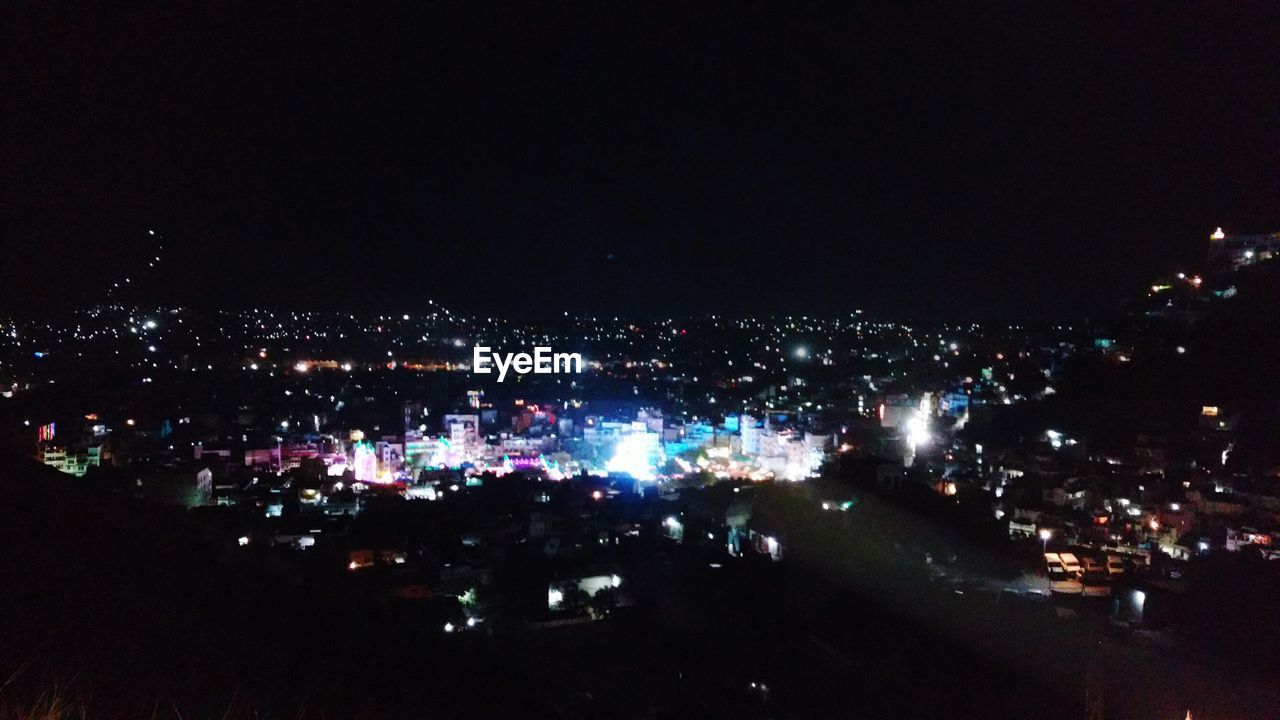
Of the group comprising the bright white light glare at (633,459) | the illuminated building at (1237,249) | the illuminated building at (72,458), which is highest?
the illuminated building at (1237,249)

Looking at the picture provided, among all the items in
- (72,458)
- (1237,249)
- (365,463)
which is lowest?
(365,463)

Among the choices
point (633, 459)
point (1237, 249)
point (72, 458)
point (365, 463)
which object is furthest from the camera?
point (1237, 249)

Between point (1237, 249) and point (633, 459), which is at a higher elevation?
point (1237, 249)

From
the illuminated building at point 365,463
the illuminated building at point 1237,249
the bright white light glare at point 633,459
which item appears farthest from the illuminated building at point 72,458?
the illuminated building at point 1237,249

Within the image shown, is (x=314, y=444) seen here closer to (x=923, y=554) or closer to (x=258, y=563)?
(x=258, y=563)

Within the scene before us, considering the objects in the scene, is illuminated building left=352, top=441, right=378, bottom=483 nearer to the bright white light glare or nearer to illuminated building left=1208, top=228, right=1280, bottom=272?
the bright white light glare

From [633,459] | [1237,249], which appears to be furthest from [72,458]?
[1237,249]

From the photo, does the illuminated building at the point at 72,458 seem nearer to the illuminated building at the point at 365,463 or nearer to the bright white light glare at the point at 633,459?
the illuminated building at the point at 365,463

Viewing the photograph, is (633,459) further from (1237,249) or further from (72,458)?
(1237,249)

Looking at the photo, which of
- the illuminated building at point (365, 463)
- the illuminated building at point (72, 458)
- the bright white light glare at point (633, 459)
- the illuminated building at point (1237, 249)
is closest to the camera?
the illuminated building at point (72, 458)

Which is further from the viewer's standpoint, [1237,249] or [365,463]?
[1237,249]

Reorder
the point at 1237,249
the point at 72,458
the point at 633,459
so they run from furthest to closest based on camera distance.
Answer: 1. the point at 1237,249
2. the point at 633,459
3. the point at 72,458

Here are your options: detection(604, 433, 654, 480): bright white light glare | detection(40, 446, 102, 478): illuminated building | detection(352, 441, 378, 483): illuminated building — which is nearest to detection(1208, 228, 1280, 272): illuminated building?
detection(604, 433, 654, 480): bright white light glare
